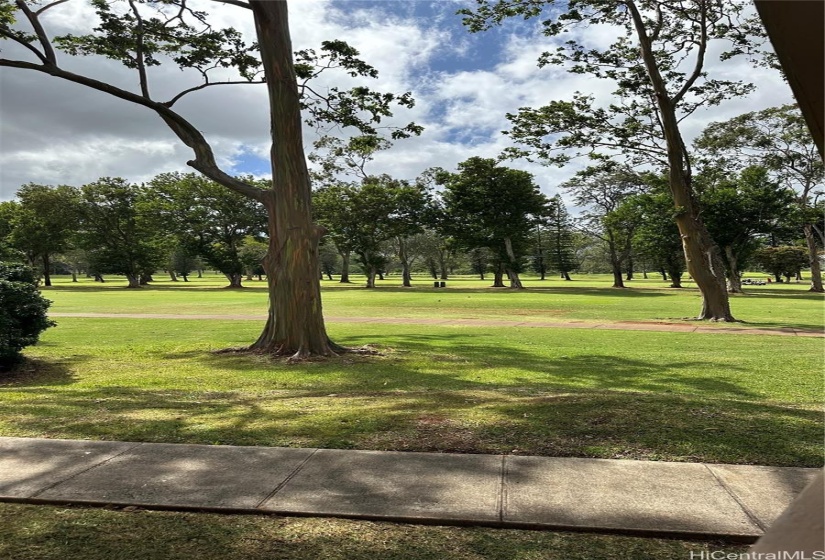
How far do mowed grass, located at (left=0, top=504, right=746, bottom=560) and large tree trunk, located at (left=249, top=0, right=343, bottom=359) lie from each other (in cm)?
927

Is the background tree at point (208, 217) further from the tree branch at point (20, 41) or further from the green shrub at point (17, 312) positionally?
the green shrub at point (17, 312)

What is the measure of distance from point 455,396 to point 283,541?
170 inches

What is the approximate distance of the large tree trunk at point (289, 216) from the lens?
12633 millimetres

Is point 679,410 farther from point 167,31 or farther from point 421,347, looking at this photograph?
point 167,31

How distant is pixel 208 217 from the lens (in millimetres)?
61812

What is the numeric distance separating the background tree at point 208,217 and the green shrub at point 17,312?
52.7m

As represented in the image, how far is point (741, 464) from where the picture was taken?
4133 millimetres

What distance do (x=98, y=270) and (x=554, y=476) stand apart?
69.9 m

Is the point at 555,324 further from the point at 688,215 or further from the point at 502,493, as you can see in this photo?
the point at 502,493

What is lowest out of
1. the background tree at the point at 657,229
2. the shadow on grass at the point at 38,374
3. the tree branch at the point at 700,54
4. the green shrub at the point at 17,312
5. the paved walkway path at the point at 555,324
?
the paved walkway path at the point at 555,324

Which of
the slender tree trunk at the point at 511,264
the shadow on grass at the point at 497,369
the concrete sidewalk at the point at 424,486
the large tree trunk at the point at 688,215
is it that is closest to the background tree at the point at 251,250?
the slender tree trunk at the point at 511,264

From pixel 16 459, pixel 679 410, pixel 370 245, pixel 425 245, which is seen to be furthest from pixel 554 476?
pixel 425 245

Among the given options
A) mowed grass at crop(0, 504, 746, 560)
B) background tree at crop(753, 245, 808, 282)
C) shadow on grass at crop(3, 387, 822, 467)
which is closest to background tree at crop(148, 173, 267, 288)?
shadow on grass at crop(3, 387, 822, 467)

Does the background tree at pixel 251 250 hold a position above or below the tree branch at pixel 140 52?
below
